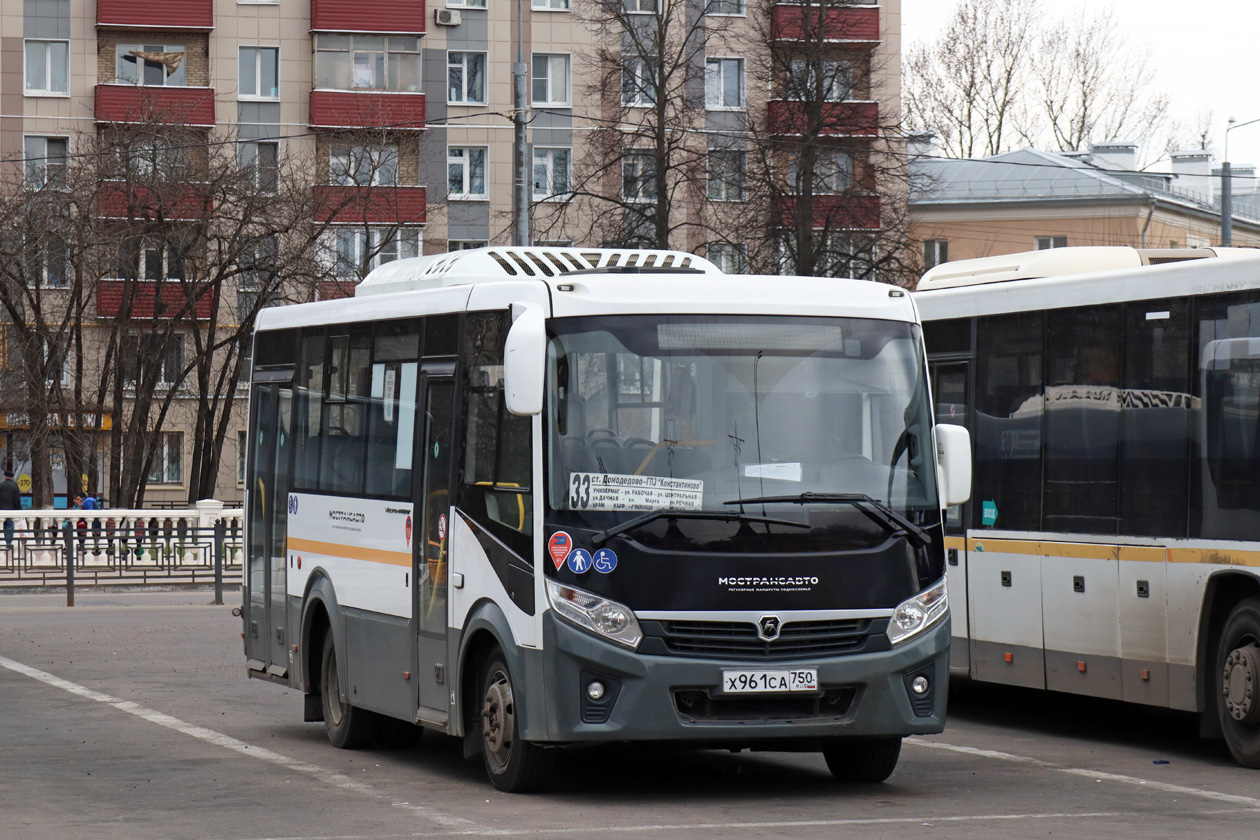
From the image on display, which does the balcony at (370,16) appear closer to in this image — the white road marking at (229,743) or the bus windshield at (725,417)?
the white road marking at (229,743)

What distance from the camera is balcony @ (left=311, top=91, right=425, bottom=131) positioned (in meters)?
63.0

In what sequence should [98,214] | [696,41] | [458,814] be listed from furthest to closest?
[696,41], [98,214], [458,814]

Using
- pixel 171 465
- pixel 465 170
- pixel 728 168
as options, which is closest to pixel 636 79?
pixel 728 168

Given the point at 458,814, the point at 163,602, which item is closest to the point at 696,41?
the point at 163,602

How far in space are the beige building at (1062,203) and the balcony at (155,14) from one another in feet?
77.6

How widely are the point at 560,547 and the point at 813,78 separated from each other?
4129 cm

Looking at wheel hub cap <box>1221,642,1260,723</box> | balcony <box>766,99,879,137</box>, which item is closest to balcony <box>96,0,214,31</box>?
balcony <box>766,99,879,137</box>

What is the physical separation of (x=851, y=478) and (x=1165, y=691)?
3.08 metres

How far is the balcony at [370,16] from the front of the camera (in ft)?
211

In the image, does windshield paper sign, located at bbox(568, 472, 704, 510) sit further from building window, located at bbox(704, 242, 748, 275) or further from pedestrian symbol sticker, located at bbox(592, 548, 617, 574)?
building window, located at bbox(704, 242, 748, 275)

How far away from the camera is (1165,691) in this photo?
12.3 m

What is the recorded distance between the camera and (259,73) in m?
65.1

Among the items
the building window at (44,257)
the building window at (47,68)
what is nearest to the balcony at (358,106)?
the building window at (47,68)

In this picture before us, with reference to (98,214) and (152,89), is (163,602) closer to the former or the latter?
(98,214)
